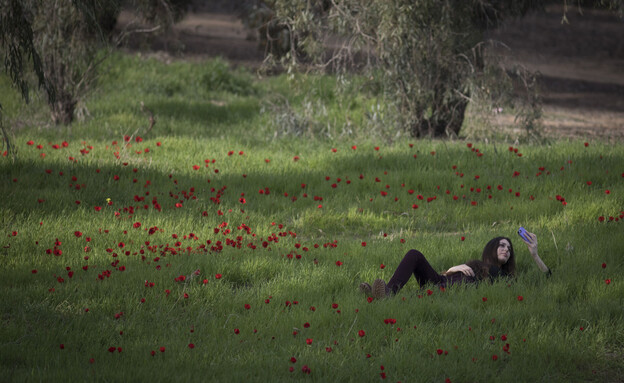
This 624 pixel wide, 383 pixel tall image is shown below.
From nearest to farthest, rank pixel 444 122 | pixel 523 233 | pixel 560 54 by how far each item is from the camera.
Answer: pixel 523 233, pixel 444 122, pixel 560 54

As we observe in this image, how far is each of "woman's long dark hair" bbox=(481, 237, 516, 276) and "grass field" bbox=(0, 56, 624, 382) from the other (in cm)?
15

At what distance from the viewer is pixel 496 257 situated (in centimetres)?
631

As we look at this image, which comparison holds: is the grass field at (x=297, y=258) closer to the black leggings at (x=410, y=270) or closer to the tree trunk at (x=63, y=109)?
the black leggings at (x=410, y=270)

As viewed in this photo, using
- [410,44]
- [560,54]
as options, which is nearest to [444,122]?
[410,44]

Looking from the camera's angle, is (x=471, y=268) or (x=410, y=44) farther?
(x=410, y=44)

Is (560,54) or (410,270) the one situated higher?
(410,270)

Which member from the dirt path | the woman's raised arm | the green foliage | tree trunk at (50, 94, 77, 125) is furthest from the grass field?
the dirt path

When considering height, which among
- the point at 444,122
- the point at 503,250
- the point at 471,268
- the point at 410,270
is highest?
the point at 503,250

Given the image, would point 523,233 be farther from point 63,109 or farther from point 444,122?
point 63,109

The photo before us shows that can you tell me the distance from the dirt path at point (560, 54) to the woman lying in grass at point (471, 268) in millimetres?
7927

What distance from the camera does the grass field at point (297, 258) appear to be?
15.4 feet

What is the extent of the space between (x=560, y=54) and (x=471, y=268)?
2857 cm

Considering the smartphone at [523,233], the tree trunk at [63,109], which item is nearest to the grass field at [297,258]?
the smartphone at [523,233]

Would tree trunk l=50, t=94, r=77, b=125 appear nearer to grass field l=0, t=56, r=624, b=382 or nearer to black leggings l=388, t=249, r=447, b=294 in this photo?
grass field l=0, t=56, r=624, b=382
